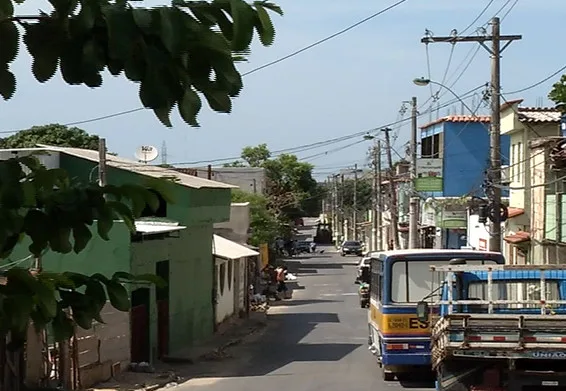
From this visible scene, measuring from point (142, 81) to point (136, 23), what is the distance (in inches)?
6.4

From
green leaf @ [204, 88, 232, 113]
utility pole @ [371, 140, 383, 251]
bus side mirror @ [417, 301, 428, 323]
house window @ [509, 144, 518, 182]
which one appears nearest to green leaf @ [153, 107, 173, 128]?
green leaf @ [204, 88, 232, 113]

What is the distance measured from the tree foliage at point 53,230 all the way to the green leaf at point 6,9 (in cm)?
46

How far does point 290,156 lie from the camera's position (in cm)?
10769

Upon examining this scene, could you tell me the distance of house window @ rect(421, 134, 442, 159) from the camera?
194 ft

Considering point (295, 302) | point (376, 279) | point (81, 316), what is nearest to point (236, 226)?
point (295, 302)

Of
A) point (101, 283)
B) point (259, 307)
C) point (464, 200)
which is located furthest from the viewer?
point (464, 200)

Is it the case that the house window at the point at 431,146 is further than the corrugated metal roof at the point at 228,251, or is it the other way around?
the house window at the point at 431,146

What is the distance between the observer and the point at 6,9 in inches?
109

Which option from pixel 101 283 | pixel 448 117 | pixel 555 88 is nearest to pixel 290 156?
pixel 448 117

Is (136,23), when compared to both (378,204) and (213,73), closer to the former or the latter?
(213,73)

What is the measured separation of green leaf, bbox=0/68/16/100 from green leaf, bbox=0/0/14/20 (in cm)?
15

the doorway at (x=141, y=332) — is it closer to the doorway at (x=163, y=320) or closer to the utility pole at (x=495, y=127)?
the doorway at (x=163, y=320)

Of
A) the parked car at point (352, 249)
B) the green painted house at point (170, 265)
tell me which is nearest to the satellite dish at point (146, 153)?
the green painted house at point (170, 265)

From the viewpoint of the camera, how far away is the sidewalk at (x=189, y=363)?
69.2 ft
